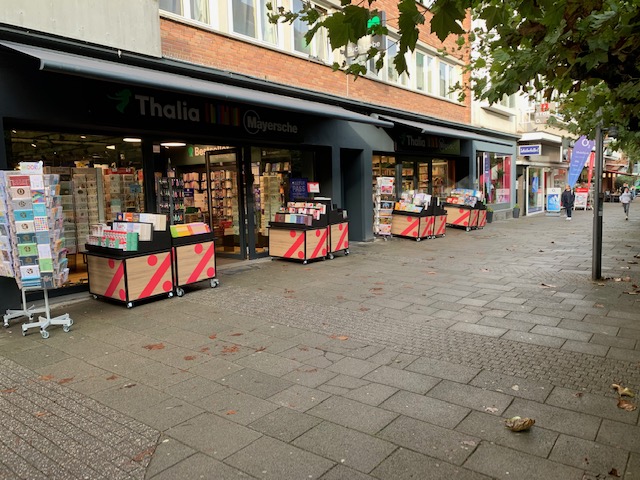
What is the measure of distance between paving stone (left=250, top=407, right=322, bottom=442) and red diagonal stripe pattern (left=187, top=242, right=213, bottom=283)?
4.54m

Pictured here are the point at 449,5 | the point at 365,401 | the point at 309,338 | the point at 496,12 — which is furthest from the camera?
the point at 309,338

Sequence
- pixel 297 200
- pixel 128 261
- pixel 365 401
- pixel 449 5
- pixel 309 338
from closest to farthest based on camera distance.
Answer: pixel 449 5 → pixel 365 401 → pixel 309 338 → pixel 128 261 → pixel 297 200

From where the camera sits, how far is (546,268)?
9.57m

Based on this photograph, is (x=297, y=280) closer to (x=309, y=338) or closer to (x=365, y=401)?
(x=309, y=338)

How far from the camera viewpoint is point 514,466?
9.55 ft

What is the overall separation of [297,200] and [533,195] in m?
20.7

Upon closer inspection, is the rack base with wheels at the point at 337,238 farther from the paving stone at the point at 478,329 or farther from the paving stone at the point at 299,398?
the paving stone at the point at 299,398

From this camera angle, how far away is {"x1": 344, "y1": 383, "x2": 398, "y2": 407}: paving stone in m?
3.84

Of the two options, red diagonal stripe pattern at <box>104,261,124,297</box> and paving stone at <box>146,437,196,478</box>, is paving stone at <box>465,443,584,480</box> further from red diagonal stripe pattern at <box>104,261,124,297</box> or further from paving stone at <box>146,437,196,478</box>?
red diagonal stripe pattern at <box>104,261,124,297</box>

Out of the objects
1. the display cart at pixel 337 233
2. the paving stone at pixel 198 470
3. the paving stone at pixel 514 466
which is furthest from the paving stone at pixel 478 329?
the display cart at pixel 337 233

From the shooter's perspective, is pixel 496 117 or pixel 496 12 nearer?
pixel 496 12

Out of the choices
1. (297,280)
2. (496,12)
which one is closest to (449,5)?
(496,12)

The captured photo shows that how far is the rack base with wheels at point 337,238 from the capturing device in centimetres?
1107

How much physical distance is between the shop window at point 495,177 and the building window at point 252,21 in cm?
1293
